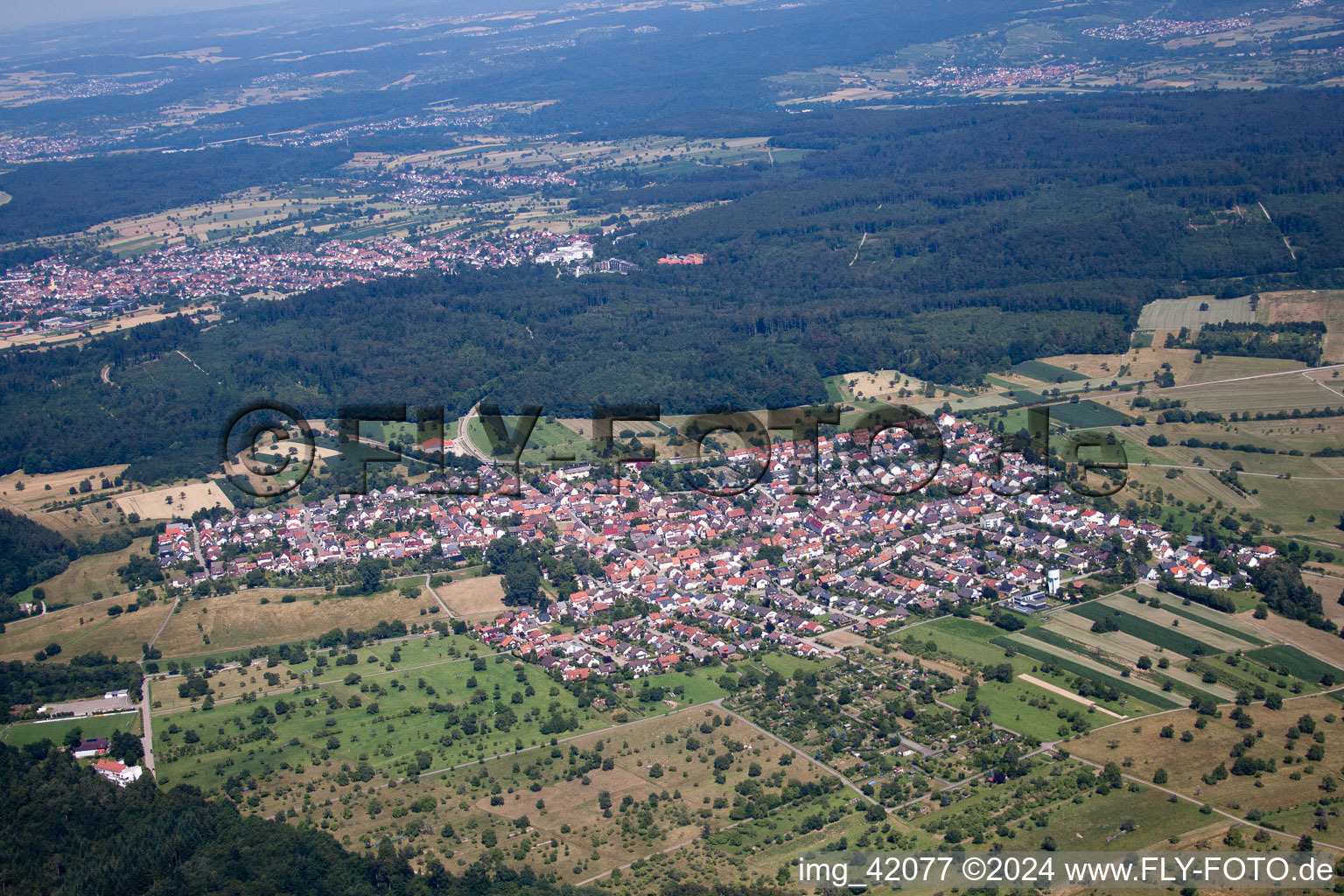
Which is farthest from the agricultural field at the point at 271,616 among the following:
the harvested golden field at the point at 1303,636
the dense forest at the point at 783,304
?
the harvested golden field at the point at 1303,636

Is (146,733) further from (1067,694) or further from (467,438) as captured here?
(1067,694)

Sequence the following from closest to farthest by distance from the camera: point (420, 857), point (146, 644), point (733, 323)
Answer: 1. point (420, 857)
2. point (146, 644)
3. point (733, 323)

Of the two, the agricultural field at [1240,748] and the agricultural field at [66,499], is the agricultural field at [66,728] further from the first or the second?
the agricultural field at [1240,748]

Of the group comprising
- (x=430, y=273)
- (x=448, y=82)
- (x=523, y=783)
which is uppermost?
(x=448, y=82)

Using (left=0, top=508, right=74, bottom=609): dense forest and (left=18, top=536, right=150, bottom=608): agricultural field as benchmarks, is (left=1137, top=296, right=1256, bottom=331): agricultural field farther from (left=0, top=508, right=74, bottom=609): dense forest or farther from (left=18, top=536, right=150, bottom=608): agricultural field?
(left=0, top=508, right=74, bottom=609): dense forest

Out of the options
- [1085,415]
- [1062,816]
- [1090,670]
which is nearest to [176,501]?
[1090,670]

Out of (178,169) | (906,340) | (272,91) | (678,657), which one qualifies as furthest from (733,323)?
(272,91)

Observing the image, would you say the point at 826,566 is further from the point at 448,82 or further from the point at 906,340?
the point at 448,82
